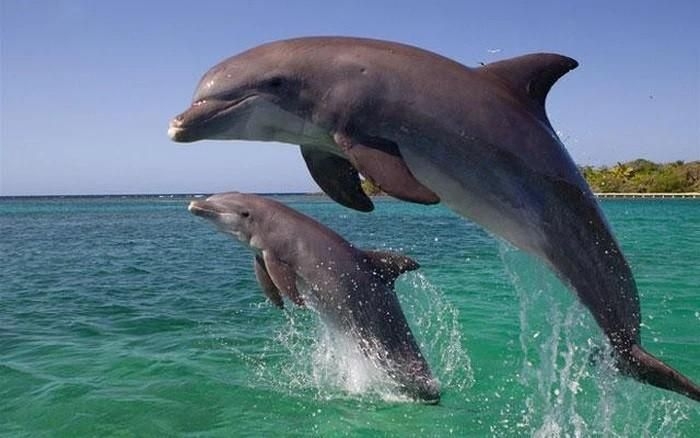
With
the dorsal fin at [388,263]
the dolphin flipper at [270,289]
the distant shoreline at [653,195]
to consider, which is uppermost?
the distant shoreline at [653,195]

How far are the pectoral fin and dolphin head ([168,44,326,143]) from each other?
3.28m

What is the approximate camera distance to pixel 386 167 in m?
3.96

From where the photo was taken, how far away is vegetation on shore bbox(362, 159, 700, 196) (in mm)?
114938

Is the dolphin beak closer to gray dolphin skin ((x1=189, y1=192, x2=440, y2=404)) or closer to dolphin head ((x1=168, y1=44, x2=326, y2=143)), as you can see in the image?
dolphin head ((x1=168, y1=44, x2=326, y2=143))

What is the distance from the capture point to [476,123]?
164 inches

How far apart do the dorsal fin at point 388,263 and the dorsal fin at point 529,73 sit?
2.88m

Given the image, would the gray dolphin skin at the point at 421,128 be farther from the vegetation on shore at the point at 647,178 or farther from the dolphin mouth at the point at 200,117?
the vegetation on shore at the point at 647,178

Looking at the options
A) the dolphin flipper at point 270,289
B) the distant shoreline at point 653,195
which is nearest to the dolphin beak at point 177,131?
the dolphin flipper at point 270,289

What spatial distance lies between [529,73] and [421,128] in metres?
0.83

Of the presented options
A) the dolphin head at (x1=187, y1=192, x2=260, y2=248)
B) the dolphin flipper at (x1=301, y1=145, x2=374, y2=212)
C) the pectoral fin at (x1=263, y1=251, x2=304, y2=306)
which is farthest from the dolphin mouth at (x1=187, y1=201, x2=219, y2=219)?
the dolphin flipper at (x1=301, y1=145, x2=374, y2=212)

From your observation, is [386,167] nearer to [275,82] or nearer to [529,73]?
[275,82]

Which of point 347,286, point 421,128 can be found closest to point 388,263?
point 347,286

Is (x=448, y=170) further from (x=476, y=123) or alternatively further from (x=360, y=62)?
(x=360, y=62)

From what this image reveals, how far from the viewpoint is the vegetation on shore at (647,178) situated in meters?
115
